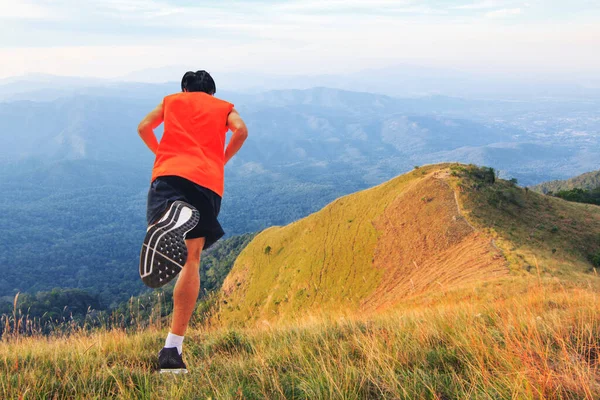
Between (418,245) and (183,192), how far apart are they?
22002mm

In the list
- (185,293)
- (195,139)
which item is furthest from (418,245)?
(185,293)

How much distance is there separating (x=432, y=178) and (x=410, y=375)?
89.5 ft

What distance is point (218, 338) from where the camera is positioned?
4.30 metres

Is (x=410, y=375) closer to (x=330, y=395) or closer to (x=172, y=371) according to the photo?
(x=330, y=395)

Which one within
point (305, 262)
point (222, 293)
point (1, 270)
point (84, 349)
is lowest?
point (1, 270)

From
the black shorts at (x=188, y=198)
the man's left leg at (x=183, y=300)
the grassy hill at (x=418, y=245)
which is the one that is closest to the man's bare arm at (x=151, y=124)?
the black shorts at (x=188, y=198)

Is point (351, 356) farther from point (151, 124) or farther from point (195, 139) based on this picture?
point (151, 124)

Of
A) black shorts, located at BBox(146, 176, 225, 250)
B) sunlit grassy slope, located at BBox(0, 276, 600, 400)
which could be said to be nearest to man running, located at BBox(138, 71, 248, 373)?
black shorts, located at BBox(146, 176, 225, 250)

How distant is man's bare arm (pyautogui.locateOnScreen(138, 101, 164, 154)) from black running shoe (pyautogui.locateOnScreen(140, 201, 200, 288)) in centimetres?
106

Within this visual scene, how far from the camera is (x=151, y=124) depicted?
13.1 feet

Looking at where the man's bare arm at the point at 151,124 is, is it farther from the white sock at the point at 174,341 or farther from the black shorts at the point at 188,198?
the white sock at the point at 174,341

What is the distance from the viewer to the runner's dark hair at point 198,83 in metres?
4.21

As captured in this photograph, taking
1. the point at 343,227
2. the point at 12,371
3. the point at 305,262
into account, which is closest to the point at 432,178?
the point at 343,227

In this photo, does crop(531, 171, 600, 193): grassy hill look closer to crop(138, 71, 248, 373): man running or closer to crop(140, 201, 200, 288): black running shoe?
crop(138, 71, 248, 373): man running
